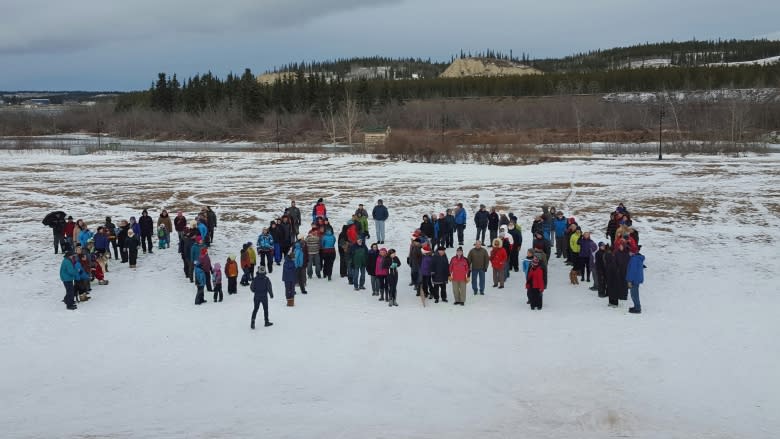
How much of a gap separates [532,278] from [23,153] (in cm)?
6486

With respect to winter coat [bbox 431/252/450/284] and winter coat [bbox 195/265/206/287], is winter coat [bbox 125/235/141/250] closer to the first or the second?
winter coat [bbox 195/265/206/287]

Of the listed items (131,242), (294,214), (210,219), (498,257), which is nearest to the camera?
(498,257)

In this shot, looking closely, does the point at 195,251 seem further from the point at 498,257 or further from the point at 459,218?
the point at 459,218

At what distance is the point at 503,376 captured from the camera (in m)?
10.1

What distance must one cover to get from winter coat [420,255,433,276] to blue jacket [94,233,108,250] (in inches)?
349

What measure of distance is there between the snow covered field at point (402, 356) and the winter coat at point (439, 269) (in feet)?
1.94

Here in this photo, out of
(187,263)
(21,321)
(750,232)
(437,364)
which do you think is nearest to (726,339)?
(437,364)

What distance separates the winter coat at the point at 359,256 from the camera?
14.8 metres

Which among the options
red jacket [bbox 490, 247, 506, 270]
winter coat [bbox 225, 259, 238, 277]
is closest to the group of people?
winter coat [bbox 225, 259, 238, 277]

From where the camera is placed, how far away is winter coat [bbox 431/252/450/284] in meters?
13.7

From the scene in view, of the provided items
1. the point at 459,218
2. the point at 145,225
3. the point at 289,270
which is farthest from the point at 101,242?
the point at 459,218

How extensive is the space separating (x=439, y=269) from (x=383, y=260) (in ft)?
4.11

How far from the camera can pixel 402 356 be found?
11.0 meters

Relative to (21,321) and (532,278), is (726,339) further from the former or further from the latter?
(21,321)
